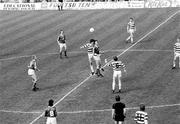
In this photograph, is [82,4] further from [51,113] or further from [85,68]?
[51,113]

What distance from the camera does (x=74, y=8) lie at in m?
69.0

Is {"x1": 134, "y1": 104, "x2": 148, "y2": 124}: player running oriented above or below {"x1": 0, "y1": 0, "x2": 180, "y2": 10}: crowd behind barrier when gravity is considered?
below

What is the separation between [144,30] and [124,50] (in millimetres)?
9630

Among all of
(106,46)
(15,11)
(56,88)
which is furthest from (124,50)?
(15,11)

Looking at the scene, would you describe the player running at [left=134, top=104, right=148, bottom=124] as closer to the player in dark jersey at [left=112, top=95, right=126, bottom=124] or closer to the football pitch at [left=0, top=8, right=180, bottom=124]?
the player in dark jersey at [left=112, top=95, right=126, bottom=124]

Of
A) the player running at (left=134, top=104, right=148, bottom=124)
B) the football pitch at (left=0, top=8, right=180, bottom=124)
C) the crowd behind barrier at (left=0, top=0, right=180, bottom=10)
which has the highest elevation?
the crowd behind barrier at (left=0, top=0, right=180, bottom=10)

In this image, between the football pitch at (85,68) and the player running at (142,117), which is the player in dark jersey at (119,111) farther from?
the football pitch at (85,68)

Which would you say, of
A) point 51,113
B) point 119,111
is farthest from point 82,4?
point 119,111

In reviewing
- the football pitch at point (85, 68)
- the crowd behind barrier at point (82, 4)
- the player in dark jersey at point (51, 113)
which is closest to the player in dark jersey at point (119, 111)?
the player in dark jersey at point (51, 113)

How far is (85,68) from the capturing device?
37.9 m

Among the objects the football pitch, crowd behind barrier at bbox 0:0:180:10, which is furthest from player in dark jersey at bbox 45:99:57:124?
crowd behind barrier at bbox 0:0:180:10

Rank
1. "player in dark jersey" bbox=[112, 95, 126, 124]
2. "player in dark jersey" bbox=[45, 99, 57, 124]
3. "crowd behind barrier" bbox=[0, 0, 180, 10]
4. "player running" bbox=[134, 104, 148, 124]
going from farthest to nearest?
"crowd behind barrier" bbox=[0, 0, 180, 10], "player in dark jersey" bbox=[45, 99, 57, 124], "player in dark jersey" bbox=[112, 95, 126, 124], "player running" bbox=[134, 104, 148, 124]

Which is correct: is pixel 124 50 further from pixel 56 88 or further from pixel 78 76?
pixel 56 88

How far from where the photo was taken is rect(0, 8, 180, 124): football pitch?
2853cm
